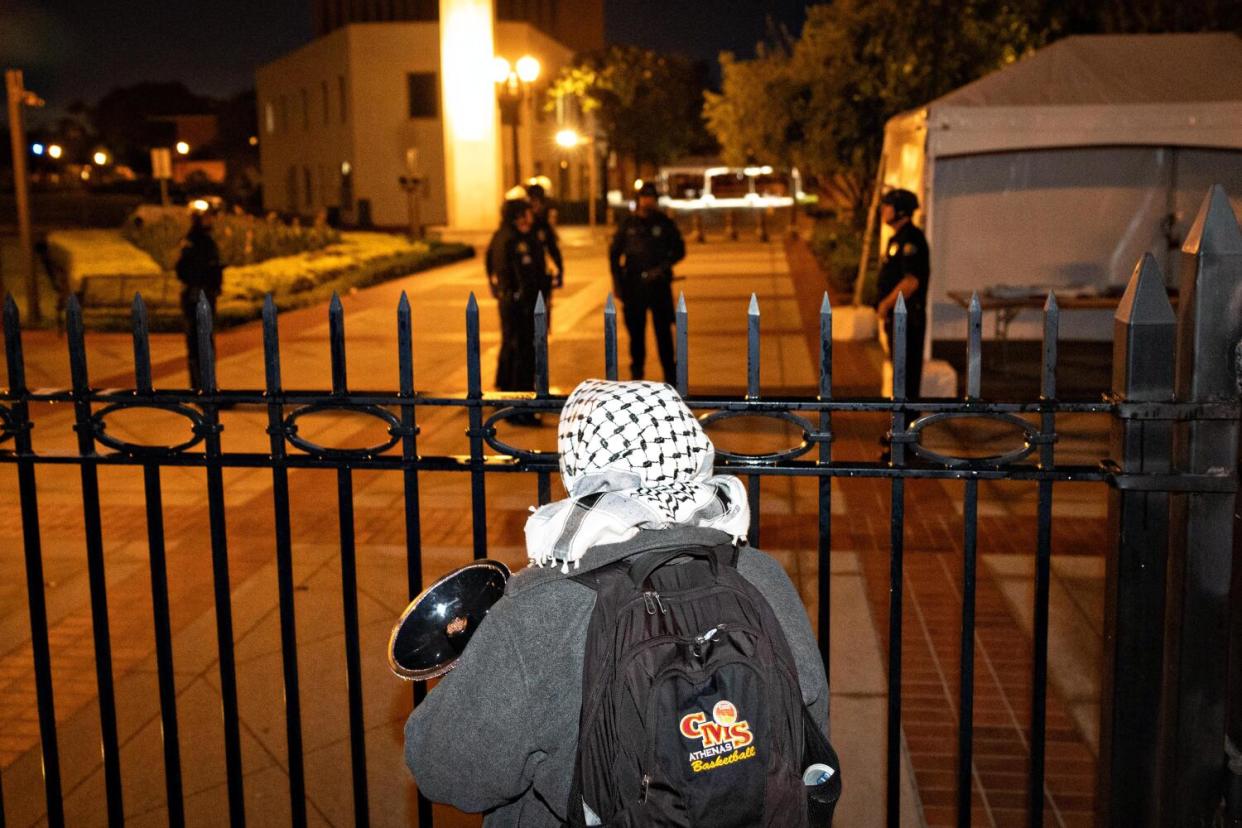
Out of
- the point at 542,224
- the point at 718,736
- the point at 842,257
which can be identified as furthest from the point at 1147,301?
the point at 842,257

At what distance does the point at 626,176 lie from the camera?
226 feet

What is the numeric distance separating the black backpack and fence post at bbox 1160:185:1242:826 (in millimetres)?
1129

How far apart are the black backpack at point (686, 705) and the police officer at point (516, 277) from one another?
7921 mm

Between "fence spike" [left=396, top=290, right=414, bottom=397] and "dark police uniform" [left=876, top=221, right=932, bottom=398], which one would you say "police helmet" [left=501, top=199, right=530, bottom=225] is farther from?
"fence spike" [left=396, top=290, right=414, bottom=397]

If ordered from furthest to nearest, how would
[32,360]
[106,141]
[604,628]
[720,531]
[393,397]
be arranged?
[106,141] < [32,360] < [393,397] < [720,531] < [604,628]

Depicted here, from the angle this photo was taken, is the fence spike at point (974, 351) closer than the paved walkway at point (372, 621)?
Yes

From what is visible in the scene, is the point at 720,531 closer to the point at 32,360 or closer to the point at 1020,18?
the point at 32,360

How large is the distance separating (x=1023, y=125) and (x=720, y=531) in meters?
9.59

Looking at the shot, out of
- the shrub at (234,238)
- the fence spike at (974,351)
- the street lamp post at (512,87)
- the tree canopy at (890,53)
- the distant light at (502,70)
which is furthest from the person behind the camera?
the shrub at (234,238)

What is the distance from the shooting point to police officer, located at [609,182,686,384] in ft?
36.2

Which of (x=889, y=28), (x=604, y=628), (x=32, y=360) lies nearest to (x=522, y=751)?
(x=604, y=628)

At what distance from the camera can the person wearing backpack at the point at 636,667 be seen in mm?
1955

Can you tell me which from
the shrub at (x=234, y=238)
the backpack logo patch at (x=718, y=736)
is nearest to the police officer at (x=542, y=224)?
the backpack logo patch at (x=718, y=736)

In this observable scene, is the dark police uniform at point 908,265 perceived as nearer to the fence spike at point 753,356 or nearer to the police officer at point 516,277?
the police officer at point 516,277
